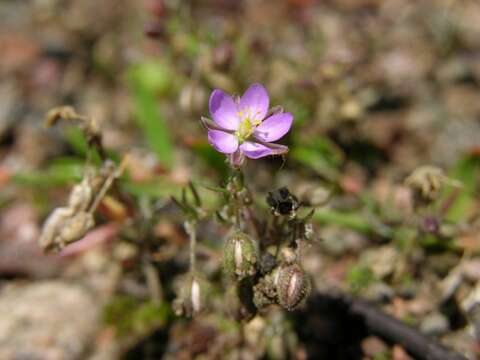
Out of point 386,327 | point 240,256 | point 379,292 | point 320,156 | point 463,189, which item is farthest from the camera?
point 320,156

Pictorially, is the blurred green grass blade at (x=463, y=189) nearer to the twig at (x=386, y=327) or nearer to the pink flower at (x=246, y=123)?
the twig at (x=386, y=327)

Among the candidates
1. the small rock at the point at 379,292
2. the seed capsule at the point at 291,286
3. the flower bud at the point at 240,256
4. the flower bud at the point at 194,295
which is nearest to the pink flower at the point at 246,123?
the flower bud at the point at 240,256

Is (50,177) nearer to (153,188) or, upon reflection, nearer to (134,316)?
(153,188)

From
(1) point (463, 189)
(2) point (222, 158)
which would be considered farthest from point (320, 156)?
(1) point (463, 189)

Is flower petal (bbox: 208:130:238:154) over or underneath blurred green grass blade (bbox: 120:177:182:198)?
over

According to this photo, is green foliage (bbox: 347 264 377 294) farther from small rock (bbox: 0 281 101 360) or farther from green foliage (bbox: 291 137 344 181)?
small rock (bbox: 0 281 101 360)

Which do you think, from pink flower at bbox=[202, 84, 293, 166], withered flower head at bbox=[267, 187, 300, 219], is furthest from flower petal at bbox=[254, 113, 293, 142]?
Result: withered flower head at bbox=[267, 187, 300, 219]
